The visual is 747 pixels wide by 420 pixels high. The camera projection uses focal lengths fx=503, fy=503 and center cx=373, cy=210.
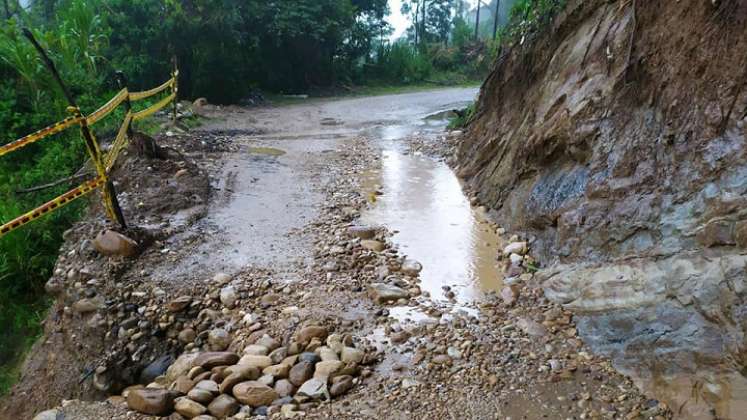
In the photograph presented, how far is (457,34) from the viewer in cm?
3122

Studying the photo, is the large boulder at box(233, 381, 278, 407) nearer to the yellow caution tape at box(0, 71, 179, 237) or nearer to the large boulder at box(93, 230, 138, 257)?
the yellow caution tape at box(0, 71, 179, 237)

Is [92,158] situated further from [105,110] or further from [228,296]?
[228,296]

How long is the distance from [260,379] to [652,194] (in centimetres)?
296

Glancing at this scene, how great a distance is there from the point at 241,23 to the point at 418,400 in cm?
1594

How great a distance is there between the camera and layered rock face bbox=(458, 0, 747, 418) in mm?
2754

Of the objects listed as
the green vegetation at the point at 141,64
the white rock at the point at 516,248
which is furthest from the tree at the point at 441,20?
the white rock at the point at 516,248

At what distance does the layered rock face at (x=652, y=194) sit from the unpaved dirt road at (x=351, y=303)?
267 millimetres

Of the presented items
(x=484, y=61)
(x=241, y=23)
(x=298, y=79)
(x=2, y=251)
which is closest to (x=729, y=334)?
(x=2, y=251)

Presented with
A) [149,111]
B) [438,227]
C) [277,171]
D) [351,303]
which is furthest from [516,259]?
[149,111]

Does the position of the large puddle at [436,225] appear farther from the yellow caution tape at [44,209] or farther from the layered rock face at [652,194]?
the yellow caution tape at [44,209]

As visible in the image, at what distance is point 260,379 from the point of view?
123 inches

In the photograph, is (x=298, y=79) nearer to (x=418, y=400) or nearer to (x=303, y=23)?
(x=303, y=23)

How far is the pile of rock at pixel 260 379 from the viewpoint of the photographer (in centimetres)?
292

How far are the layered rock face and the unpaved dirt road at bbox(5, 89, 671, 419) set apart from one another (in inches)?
10.5
